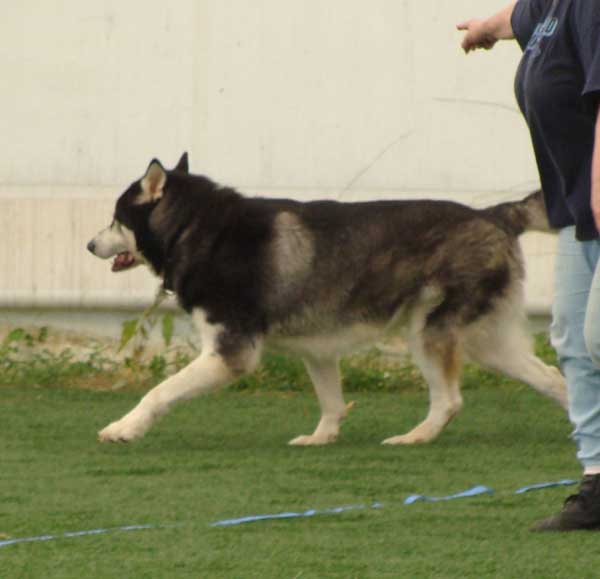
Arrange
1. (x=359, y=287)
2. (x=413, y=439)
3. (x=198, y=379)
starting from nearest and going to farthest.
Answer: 1. (x=198, y=379)
2. (x=413, y=439)
3. (x=359, y=287)

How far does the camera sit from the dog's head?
8.12m

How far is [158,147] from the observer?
1027 centimetres

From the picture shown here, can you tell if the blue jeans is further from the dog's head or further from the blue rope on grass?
the dog's head

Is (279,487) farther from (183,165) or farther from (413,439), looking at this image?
(183,165)

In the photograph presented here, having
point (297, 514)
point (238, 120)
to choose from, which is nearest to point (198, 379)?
point (297, 514)

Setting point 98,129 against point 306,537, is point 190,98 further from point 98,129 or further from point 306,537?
point 306,537

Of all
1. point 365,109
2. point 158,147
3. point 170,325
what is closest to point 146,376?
point 170,325

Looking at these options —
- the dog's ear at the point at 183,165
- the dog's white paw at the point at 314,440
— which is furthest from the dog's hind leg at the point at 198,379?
the dog's ear at the point at 183,165

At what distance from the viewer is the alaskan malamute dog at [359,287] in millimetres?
7746

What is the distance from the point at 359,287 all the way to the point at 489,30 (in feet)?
8.43

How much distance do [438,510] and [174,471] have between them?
1.48 meters

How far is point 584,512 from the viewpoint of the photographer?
5.08 metres

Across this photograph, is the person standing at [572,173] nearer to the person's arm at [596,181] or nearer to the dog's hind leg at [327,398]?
the person's arm at [596,181]

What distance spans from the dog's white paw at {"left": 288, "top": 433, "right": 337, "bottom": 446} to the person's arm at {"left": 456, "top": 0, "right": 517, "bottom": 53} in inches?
107
